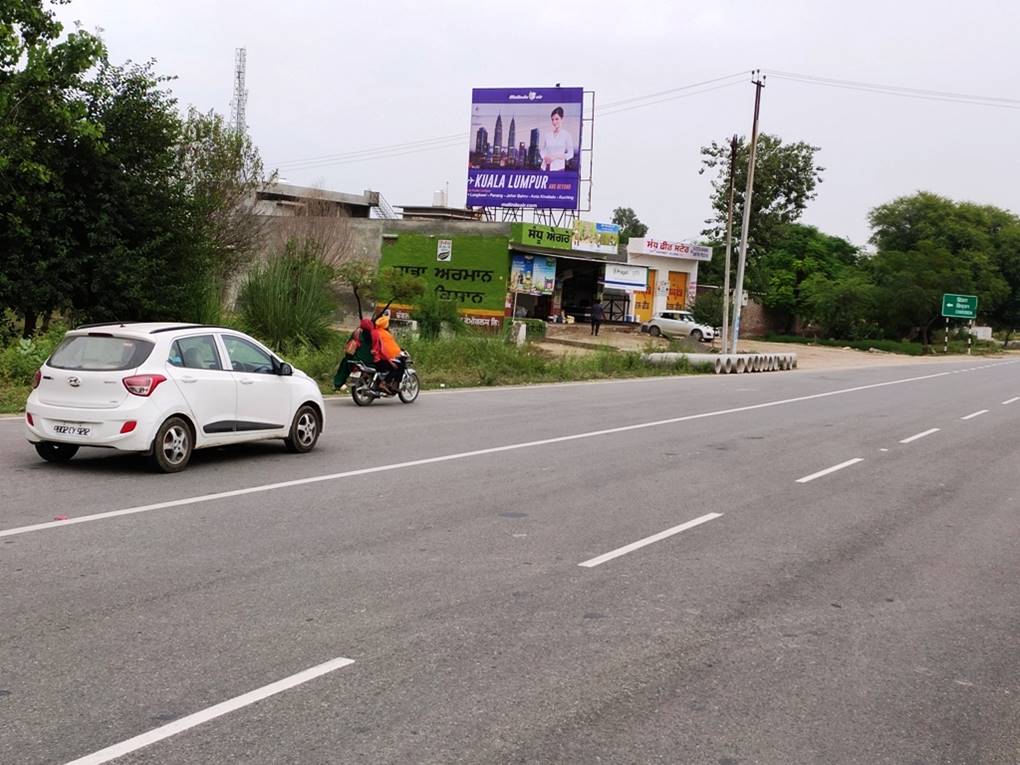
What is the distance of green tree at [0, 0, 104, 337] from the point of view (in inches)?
886

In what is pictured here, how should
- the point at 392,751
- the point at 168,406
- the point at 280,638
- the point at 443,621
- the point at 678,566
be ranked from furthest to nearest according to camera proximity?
the point at 168,406
the point at 678,566
the point at 443,621
the point at 280,638
the point at 392,751

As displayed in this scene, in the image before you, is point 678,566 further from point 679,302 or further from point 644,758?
point 679,302

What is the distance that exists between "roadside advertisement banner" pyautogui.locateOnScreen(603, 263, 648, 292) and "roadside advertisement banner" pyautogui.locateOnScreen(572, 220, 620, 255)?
114 cm

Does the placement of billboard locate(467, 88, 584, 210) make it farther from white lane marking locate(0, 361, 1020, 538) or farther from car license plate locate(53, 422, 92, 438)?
car license plate locate(53, 422, 92, 438)

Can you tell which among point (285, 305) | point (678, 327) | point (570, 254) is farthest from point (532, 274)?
point (285, 305)

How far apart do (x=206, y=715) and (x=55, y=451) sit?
7519 millimetres

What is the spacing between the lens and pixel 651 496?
36.0ft

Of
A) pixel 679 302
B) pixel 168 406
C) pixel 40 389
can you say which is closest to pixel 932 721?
pixel 168 406

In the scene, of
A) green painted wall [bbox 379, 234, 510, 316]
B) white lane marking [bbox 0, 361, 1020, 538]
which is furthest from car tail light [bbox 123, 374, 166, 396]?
green painted wall [bbox 379, 234, 510, 316]

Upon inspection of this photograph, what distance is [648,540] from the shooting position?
8789mm

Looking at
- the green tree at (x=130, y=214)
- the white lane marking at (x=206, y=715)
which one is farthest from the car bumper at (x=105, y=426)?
the green tree at (x=130, y=214)

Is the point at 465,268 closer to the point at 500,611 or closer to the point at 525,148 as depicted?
the point at 525,148

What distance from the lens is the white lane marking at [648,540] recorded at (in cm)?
795

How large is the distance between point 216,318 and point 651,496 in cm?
1719
